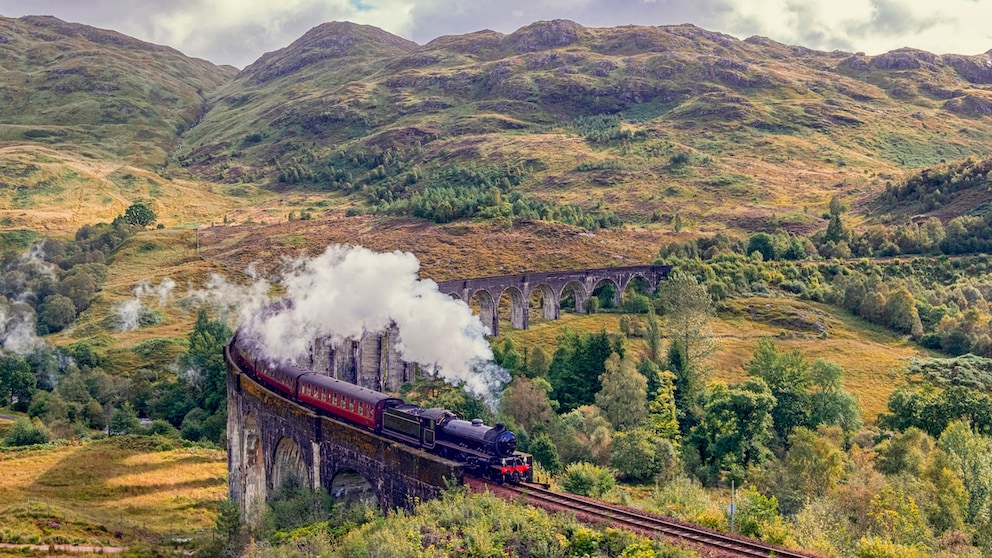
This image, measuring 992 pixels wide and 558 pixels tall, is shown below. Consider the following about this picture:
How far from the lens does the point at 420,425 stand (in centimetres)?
3139

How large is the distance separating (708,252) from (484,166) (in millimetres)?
77561

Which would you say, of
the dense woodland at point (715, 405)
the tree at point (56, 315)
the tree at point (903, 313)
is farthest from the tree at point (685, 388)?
the tree at point (56, 315)

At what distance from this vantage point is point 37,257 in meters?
116

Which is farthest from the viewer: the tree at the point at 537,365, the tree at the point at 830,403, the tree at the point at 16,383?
the tree at the point at 16,383

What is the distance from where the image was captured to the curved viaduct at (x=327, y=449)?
31484 mm

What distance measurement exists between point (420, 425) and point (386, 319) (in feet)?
61.7

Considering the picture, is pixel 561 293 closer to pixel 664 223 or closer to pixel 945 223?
pixel 664 223

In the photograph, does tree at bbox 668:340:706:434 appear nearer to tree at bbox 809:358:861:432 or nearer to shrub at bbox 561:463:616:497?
tree at bbox 809:358:861:432

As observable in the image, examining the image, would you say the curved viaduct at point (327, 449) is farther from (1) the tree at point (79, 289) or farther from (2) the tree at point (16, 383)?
(1) the tree at point (79, 289)

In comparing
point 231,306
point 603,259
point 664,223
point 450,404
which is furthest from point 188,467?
point 664,223

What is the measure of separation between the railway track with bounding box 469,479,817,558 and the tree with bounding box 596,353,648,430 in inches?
1004

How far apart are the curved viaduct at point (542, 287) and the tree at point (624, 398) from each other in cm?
2984

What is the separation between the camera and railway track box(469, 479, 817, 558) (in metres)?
24.3

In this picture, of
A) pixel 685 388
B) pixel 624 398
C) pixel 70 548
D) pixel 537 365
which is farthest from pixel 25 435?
pixel 685 388
